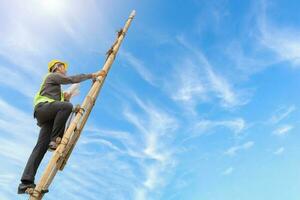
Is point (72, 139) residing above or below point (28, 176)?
above

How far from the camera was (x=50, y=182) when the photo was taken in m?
6.62

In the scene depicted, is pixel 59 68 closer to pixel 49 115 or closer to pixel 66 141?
pixel 49 115

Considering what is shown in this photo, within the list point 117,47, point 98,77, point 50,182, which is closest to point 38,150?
point 50,182

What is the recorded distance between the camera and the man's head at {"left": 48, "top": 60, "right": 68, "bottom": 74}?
26.7 feet

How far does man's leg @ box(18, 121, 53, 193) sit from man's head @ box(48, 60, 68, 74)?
1.18 metres

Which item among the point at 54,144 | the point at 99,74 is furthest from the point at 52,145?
the point at 99,74

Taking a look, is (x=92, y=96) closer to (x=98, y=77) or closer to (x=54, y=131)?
(x=98, y=77)

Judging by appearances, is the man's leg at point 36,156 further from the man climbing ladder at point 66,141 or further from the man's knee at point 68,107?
the man's knee at point 68,107

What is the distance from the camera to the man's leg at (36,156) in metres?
6.89

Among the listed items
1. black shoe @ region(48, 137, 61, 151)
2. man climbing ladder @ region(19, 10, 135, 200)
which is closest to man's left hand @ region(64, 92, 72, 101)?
man climbing ladder @ region(19, 10, 135, 200)

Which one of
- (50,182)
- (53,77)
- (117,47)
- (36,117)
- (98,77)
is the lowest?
(50,182)

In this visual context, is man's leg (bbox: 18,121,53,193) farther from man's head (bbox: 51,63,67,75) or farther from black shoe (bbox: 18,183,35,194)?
man's head (bbox: 51,63,67,75)

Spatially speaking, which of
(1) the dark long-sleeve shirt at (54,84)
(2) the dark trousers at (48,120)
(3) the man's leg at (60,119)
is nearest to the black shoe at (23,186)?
(2) the dark trousers at (48,120)

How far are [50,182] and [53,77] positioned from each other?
7.20 ft
